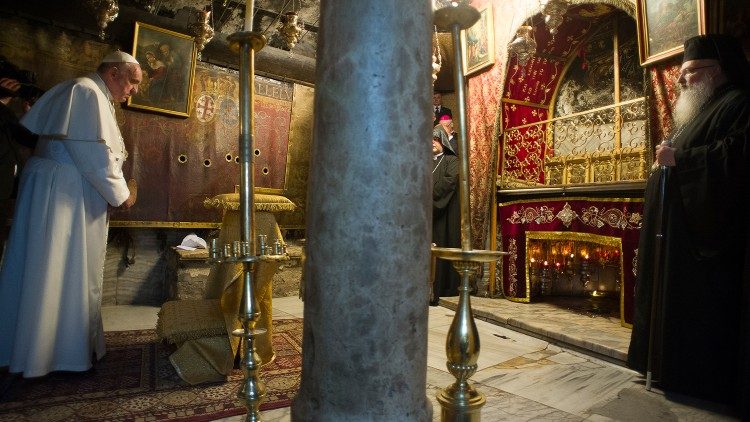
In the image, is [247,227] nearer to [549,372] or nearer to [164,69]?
[549,372]

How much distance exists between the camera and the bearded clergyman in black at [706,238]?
8.50ft

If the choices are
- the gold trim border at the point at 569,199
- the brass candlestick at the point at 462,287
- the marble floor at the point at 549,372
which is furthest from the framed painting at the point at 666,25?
the brass candlestick at the point at 462,287

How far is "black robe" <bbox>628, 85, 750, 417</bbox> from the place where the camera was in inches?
102

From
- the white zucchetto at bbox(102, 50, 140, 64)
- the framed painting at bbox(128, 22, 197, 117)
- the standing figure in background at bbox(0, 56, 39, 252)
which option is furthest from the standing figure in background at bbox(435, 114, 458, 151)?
the standing figure in background at bbox(0, 56, 39, 252)

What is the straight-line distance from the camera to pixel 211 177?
641 cm

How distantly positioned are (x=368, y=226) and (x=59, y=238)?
2.66 metres

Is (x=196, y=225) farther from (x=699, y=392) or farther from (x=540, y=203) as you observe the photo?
(x=699, y=392)

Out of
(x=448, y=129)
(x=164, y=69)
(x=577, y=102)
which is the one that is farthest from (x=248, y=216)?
(x=577, y=102)

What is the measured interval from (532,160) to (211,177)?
4763 millimetres

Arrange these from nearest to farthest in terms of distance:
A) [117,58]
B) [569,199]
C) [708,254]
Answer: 1. [708,254]
2. [117,58]
3. [569,199]

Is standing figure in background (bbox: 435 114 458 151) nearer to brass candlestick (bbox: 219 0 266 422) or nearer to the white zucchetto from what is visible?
the white zucchetto

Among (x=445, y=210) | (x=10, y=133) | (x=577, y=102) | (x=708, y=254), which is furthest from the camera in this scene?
(x=577, y=102)

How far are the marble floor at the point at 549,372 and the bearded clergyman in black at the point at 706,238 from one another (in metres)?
0.24

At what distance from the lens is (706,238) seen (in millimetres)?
2654
